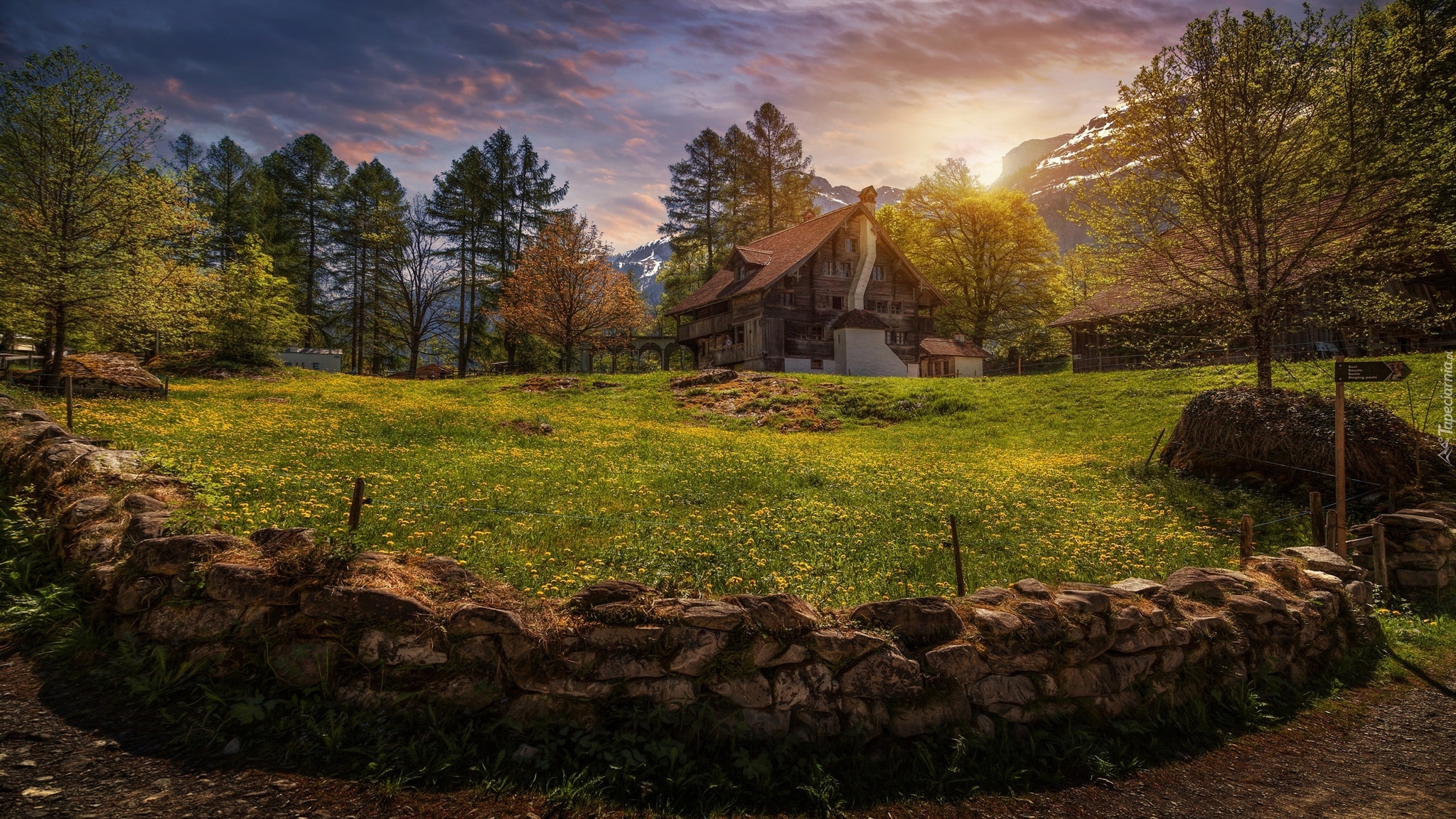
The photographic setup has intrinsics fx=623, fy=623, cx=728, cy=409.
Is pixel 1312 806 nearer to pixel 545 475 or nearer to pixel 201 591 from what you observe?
pixel 201 591

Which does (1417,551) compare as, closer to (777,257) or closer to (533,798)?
(533,798)

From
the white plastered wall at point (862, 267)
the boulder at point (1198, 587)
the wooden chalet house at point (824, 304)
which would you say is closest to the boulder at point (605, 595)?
the boulder at point (1198, 587)

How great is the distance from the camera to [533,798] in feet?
12.9

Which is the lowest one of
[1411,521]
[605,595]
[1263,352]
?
[1411,521]

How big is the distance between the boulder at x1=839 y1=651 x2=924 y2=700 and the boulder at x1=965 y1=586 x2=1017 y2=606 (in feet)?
4.00

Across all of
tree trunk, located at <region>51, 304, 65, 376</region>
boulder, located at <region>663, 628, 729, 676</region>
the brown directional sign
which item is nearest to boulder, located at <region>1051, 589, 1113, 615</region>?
boulder, located at <region>663, 628, 729, 676</region>

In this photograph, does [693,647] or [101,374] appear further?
[101,374]

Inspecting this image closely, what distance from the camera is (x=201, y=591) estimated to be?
4.82 metres

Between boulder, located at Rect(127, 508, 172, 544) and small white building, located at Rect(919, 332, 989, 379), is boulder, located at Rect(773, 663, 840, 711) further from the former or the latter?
small white building, located at Rect(919, 332, 989, 379)

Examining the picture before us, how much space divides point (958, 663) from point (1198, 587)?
11.4 ft

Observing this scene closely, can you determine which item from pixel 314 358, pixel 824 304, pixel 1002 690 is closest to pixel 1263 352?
pixel 1002 690

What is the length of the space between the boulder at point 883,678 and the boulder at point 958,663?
182mm

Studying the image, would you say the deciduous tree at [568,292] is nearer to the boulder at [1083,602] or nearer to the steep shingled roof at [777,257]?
the steep shingled roof at [777,257]

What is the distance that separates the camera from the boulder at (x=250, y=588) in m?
4.66
